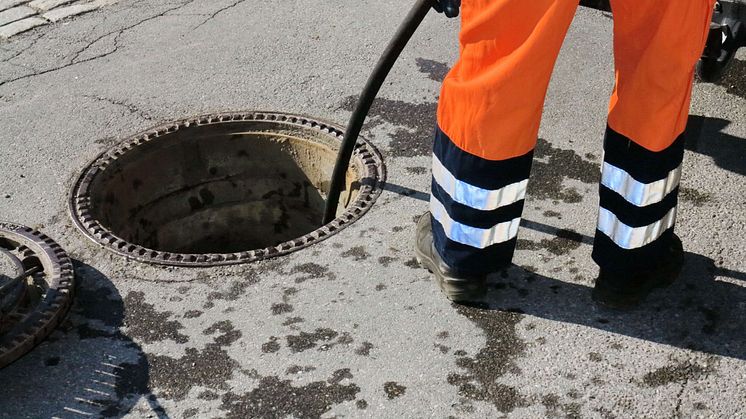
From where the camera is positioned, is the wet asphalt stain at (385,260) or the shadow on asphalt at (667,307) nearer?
the shadow on asphalt at (667,307)

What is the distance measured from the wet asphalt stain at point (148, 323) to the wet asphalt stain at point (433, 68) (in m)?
1.95

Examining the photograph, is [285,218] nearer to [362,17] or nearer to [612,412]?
[362,17]

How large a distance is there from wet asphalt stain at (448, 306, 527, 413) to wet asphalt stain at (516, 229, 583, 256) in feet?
1.25

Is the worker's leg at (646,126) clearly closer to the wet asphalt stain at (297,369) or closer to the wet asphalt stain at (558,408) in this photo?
the wet asphalt stain at (558,408)

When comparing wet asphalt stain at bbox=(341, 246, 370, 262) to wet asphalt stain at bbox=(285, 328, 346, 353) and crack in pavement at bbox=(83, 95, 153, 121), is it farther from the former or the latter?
crack in pavement at bbox=(83, 95, 153, 121)

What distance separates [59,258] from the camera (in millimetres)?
3535

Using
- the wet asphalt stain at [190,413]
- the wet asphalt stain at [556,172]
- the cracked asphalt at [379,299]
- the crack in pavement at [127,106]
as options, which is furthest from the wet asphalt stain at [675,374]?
the crack in pavement at [127,106]

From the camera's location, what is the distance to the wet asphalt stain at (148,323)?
3.21 m

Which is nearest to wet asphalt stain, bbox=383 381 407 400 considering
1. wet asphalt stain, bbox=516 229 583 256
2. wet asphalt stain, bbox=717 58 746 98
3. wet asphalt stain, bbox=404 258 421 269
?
wet asphalt stain, bbox=404 258 421 269

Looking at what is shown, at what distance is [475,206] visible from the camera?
3037 millimetres

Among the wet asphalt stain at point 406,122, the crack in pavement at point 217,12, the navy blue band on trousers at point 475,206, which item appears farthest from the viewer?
the crack in pavement at point 217,12

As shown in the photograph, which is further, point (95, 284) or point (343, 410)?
point (95, 284)

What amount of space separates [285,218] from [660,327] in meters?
1.94

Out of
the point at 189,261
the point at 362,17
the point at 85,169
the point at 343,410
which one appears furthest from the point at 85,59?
the point at 343,410
